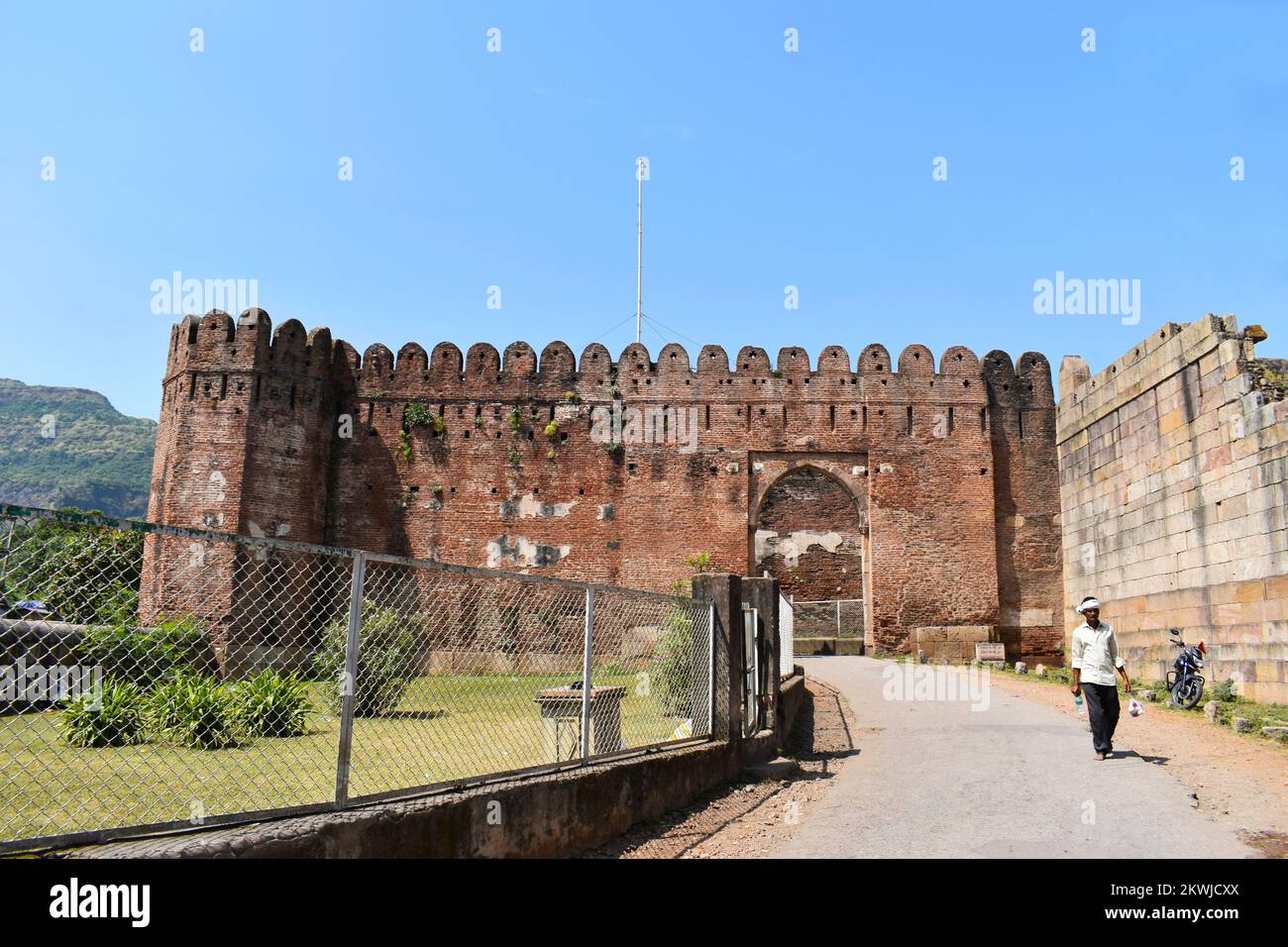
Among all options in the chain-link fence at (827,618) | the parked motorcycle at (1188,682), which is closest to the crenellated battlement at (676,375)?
the chain-link fence at (827,618)

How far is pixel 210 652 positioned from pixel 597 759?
44.2 ft

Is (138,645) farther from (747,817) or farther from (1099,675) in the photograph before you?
(1099,675)

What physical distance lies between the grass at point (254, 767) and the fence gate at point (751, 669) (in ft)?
2.60

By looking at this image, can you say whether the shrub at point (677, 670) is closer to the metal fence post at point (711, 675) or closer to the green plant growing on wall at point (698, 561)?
the metal fence post at point (711, 675)

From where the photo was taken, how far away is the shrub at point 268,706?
9.83 meters

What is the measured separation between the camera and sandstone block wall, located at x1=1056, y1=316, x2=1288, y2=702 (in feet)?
43.6

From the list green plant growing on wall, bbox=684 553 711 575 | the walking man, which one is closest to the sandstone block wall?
the walking man

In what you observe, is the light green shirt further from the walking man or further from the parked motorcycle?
the parked motorcycle

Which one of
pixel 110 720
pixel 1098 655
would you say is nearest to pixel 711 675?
pixel 1098 655

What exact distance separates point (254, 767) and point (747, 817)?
3.88 meters

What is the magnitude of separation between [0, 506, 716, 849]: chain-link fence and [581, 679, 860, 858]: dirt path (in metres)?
0.60

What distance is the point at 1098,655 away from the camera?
901cm

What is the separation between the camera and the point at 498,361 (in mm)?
23297
